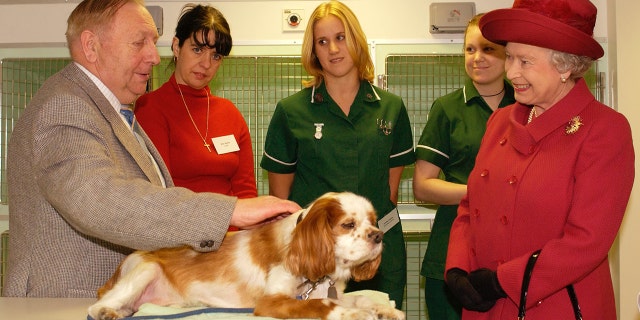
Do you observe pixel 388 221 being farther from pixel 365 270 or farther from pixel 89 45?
pixel 89 45

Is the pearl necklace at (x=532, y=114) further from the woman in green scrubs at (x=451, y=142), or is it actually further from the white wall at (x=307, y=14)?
the white wall at (x=307, y=14)

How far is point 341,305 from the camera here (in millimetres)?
2156

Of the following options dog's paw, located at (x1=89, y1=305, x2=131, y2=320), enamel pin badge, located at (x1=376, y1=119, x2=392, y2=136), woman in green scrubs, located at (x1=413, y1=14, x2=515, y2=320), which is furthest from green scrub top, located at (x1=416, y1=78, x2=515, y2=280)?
dog's paw, located at (x1=89, y1=305, x2=131, y2=320)

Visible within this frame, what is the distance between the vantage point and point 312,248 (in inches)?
89.4

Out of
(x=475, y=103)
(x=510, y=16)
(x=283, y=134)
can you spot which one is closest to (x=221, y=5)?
(x=283, y=134)

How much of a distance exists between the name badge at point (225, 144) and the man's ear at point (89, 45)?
132 centimetres

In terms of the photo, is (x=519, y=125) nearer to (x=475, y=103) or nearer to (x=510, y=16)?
(x=510, y=16)

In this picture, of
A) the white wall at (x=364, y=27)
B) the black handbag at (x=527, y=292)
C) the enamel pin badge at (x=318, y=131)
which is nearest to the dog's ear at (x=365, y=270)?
the black handbag at (x=527, y=292)

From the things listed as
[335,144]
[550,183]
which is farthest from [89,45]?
[550,183]

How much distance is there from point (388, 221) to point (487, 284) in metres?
1.37

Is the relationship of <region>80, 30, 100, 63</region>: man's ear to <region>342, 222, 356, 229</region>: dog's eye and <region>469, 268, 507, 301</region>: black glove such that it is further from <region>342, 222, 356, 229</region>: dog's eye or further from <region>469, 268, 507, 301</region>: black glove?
<region>469, 268, 507, 301</region>: black glove

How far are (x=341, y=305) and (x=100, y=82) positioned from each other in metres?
1.10

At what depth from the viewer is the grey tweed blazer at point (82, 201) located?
200 centimetres

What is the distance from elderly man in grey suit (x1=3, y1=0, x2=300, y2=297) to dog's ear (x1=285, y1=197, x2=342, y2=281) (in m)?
0.08
